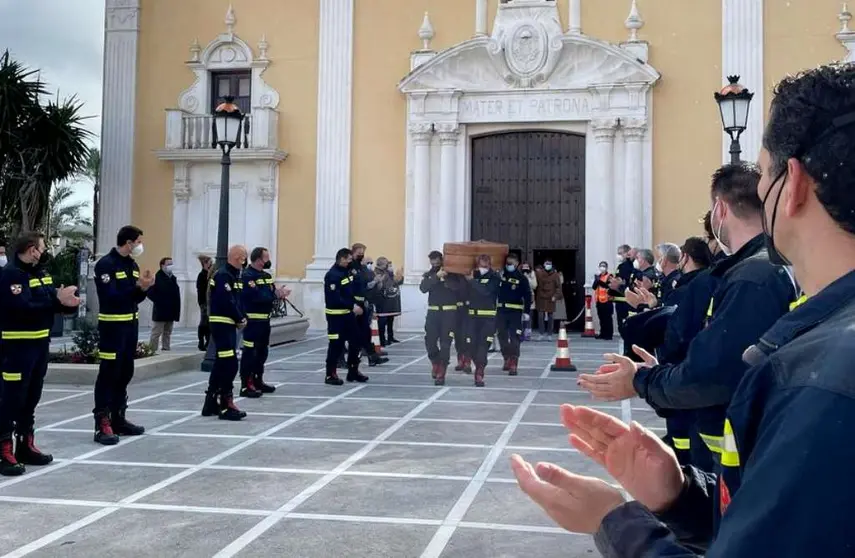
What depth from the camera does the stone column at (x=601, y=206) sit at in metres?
19.5

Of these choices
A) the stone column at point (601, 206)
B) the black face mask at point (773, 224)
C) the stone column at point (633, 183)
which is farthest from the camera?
the stone column at point (601, 206)

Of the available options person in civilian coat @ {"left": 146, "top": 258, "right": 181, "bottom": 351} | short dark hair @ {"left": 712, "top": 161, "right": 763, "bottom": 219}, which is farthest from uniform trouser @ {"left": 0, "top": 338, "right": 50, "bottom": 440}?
person in civilian coat @ {"left": 146, "top": 258, "right": 181, "bottom": 351}

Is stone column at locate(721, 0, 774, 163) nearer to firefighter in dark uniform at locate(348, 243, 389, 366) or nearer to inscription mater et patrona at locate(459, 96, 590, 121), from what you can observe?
inscription mater et patrona at locate(459, 96, 590, 121)

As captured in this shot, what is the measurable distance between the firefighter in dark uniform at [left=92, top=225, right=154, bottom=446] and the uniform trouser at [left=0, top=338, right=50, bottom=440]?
2.91 feet

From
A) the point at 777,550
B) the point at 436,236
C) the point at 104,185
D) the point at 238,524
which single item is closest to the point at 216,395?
the point at 238,524

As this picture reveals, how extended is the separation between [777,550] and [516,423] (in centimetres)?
806

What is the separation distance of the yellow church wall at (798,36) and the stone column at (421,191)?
7931 mm

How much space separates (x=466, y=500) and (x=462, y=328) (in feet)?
22.7

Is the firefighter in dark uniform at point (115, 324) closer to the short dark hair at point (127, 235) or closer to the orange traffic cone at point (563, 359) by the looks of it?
the short dark hair at point (127, 235)

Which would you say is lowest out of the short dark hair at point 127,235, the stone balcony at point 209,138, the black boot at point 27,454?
the black boot at point 27,454

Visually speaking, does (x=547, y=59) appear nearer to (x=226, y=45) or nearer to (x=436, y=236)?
(x=436, y=236)

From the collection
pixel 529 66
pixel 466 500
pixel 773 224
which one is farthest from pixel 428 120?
pixel 773 224

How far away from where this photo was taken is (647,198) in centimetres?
1950

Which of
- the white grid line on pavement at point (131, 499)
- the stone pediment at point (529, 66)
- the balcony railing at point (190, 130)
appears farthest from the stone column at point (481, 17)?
the white grid line on pavement at point (131, 499)
